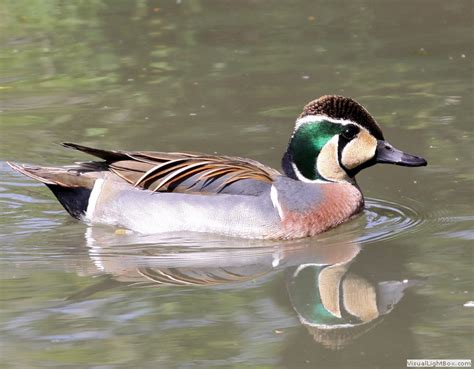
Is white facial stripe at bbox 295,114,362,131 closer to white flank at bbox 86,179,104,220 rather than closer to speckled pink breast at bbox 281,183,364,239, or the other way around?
speckled pink breast at bbox 281,183,364,239

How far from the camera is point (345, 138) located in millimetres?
9422

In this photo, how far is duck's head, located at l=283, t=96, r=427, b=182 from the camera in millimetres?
9320

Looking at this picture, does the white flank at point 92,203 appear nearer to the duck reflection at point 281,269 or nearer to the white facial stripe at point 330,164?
the duck reflection at point 281,269

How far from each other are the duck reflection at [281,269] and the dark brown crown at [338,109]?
3.23ft

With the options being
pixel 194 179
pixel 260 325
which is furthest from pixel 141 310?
pixel 194 179

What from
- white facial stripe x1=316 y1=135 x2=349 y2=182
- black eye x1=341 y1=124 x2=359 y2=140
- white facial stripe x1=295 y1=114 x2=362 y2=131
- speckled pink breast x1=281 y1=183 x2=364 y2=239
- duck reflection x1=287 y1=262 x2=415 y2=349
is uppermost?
white facial stripe x1=295 y1=114 x2=362 y2=131

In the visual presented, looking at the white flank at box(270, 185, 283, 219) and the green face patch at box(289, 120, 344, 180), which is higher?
the green face patch at box(289, 120, 344, 180)

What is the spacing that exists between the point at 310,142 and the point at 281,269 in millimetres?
1396

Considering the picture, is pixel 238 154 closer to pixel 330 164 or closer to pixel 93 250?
pixel 330 164

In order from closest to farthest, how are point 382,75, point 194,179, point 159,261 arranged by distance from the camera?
point 159,261, point 194,179, point 382,75

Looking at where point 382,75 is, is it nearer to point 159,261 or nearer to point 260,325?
point 159,261

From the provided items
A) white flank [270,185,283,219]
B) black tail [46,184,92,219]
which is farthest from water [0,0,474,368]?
white flank [270,185,283,219]

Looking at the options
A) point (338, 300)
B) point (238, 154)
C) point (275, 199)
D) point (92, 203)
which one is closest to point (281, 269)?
point (338, 300)

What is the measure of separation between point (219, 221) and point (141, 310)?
68.3 inches
